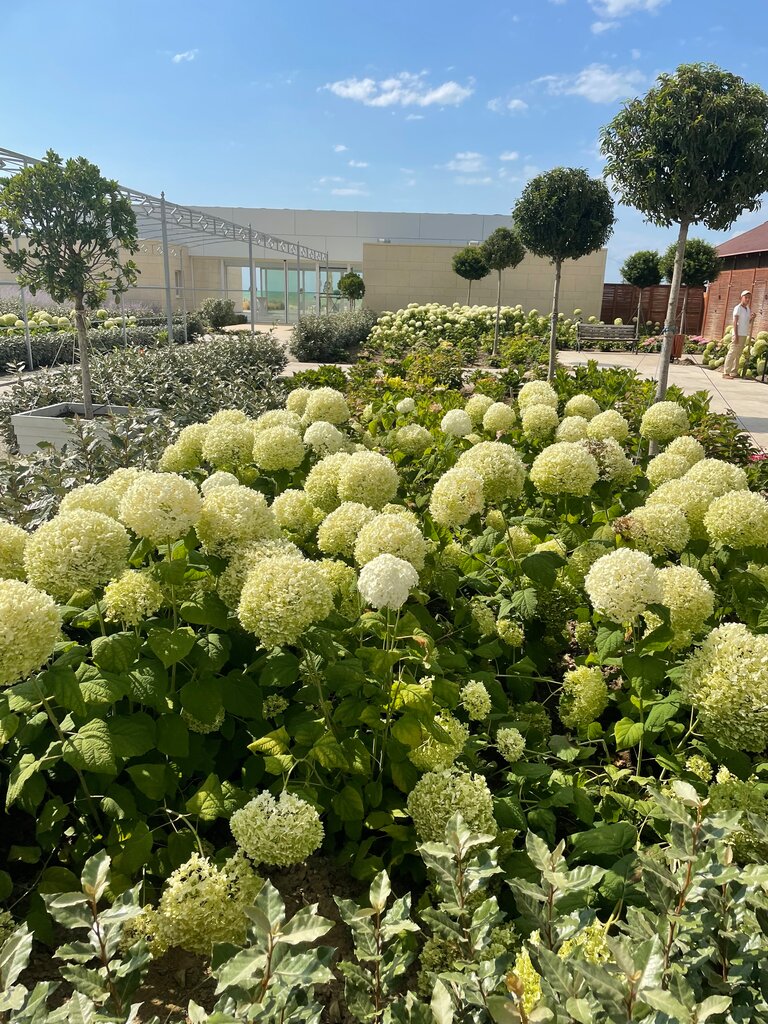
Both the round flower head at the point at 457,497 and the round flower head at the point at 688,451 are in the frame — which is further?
the round flower head at the point at 688,451

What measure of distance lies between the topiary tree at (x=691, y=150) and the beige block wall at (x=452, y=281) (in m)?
20.6

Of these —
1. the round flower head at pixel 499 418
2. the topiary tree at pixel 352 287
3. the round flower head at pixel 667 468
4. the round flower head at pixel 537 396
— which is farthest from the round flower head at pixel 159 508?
the topiary tree at pixel 352 287

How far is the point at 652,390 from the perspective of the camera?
7301 mm

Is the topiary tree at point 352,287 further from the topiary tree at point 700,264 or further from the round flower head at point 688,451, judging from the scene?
the round flower head at point 688,451

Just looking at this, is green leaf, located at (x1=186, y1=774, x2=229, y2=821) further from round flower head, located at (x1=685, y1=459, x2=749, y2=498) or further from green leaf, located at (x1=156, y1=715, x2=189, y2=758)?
round flower head, located at (x1=685, y1=459, x2=749, y2=498)

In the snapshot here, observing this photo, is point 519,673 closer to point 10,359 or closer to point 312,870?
point 312,870

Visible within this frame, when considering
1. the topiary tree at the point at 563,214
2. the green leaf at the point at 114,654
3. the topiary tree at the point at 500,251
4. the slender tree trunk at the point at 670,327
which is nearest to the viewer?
the green leaf at the point at 114,654

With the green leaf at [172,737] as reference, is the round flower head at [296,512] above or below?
above

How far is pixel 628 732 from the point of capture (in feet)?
6.81

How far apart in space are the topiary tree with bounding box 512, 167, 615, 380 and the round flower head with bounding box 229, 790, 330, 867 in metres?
10.4

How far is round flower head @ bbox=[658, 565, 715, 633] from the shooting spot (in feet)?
6.58

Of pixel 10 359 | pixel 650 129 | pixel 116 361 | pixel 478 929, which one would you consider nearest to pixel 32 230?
pixel 116 361

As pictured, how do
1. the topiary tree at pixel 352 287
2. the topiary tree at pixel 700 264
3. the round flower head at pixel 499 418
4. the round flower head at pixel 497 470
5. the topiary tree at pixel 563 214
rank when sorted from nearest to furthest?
the round flower head at pixel 497 470
the round flower head at pixel 499 418
the topiary tree at pixel 563 214
the topiary tree at pixel 700 264
the topiary tree at pixel 352 287

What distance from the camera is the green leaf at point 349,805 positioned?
1.74 m
